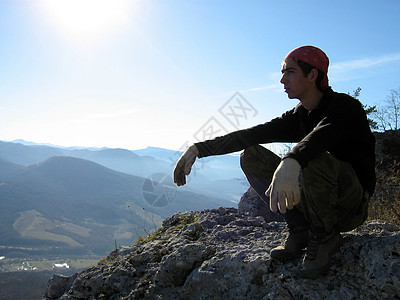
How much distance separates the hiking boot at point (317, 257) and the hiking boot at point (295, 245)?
293 mm

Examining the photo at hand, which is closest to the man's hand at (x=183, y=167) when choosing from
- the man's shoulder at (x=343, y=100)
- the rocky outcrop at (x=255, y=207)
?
the man's shoulder at (x=343, y=100)

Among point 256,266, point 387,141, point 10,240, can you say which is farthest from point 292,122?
point 10,240

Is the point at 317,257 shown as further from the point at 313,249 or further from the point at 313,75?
the point at 313,75

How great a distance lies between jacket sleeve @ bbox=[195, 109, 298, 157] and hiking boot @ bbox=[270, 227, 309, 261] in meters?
1.11

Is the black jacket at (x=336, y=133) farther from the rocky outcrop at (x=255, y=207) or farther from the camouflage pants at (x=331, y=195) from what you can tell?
the rocky outcrop at (x=255, y=207)

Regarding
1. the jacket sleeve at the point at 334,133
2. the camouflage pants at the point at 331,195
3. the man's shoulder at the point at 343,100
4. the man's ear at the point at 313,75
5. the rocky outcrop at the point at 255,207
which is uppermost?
the man's ear at the point at 313,75

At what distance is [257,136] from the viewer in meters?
3.67

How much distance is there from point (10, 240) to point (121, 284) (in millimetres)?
203546

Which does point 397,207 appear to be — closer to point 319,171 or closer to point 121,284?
point 319,171

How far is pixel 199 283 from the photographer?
3.42m

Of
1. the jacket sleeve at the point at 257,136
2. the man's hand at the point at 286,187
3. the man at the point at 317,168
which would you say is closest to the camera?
the man's hand at the point at 286,187

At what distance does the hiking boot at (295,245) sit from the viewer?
3086 millimetres

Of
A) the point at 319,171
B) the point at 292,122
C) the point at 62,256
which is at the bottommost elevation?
the point at 62,256

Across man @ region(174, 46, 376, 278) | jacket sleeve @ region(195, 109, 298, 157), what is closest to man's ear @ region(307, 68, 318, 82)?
man @ region(174, 46, 376, 278)
